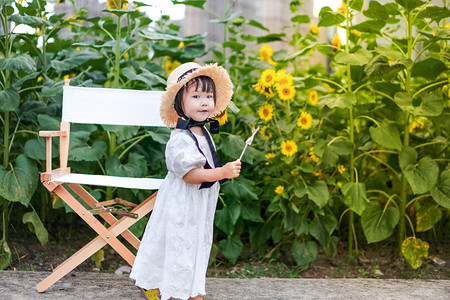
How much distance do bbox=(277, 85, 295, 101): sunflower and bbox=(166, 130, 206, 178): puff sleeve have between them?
0.93m

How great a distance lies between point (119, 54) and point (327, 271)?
5.11 feet

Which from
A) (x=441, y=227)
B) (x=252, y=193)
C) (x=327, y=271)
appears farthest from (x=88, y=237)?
(x=441, y=227)

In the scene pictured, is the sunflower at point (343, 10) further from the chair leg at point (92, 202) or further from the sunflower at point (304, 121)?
the chair leg at point (92, 202)

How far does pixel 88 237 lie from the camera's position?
3033mm

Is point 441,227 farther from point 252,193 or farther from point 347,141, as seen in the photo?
point 252,193

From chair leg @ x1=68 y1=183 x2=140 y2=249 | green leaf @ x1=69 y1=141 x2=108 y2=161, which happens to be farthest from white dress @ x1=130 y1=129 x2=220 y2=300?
green leaf @ x1=69 y1=141 x2=108 y2=161

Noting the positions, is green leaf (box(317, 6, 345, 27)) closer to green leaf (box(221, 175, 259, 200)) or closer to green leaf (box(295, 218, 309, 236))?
green leaf (box(221, 175, 259, 200))

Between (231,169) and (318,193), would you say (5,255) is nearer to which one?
(231,169)

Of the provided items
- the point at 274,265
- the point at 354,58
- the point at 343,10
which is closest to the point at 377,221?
the point at 274,265

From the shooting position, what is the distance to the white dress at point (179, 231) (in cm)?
183

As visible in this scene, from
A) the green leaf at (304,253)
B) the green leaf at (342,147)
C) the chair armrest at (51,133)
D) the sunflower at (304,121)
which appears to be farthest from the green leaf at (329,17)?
the chair armrest at (51,133)

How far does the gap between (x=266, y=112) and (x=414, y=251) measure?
40.2 inches

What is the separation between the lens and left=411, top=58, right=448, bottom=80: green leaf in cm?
266

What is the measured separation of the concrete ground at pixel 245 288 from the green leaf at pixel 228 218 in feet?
0.97
